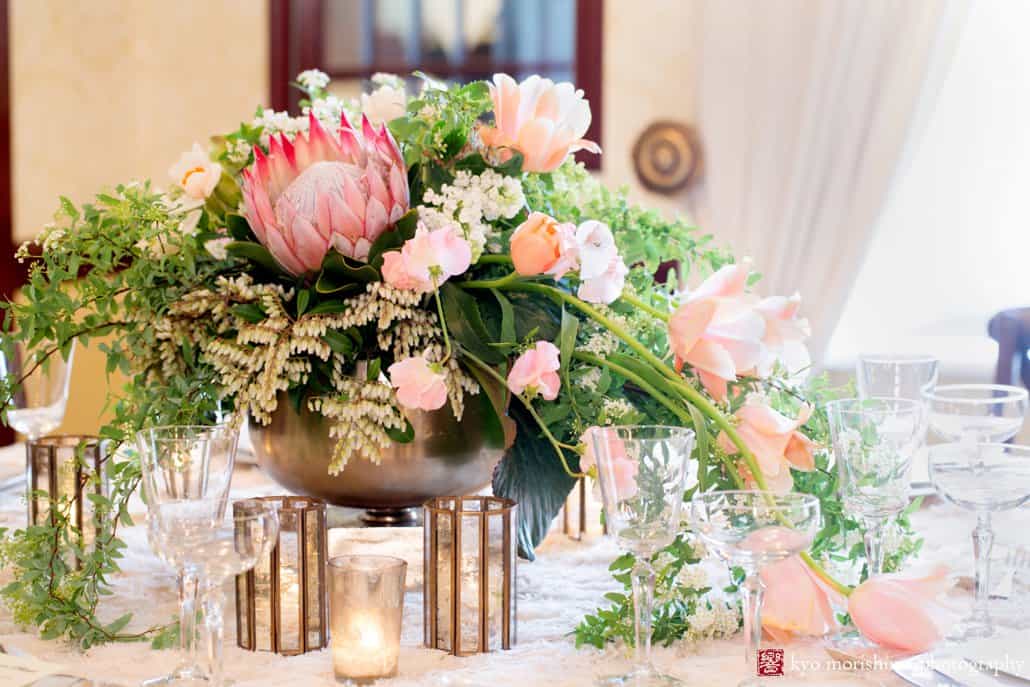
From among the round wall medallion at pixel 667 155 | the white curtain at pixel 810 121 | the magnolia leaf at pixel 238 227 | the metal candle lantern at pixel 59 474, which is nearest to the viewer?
the magnolia leaf at pixel 238 227

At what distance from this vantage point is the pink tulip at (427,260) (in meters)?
0.98

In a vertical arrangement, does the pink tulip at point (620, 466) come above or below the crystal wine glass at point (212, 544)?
above

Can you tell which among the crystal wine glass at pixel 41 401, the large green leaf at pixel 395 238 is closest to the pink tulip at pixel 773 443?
the large green leaf at pixel 395 238

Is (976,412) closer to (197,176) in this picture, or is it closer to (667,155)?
(197,176)

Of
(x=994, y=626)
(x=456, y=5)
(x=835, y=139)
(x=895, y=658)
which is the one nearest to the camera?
(x=895, y=658)

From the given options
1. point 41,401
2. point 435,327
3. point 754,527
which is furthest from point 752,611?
point 41,401

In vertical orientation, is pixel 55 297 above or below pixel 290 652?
above

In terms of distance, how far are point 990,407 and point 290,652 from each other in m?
0.65

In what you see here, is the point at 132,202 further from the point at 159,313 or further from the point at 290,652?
the point at 290,652

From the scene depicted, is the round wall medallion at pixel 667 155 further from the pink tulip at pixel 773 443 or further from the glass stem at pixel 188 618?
the glass stem at pixel 188 618

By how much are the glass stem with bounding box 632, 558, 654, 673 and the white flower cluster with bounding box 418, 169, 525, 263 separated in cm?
33

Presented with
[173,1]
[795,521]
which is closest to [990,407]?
[795,521]

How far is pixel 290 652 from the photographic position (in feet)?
3.21

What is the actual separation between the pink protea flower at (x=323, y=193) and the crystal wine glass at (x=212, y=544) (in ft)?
0.97
